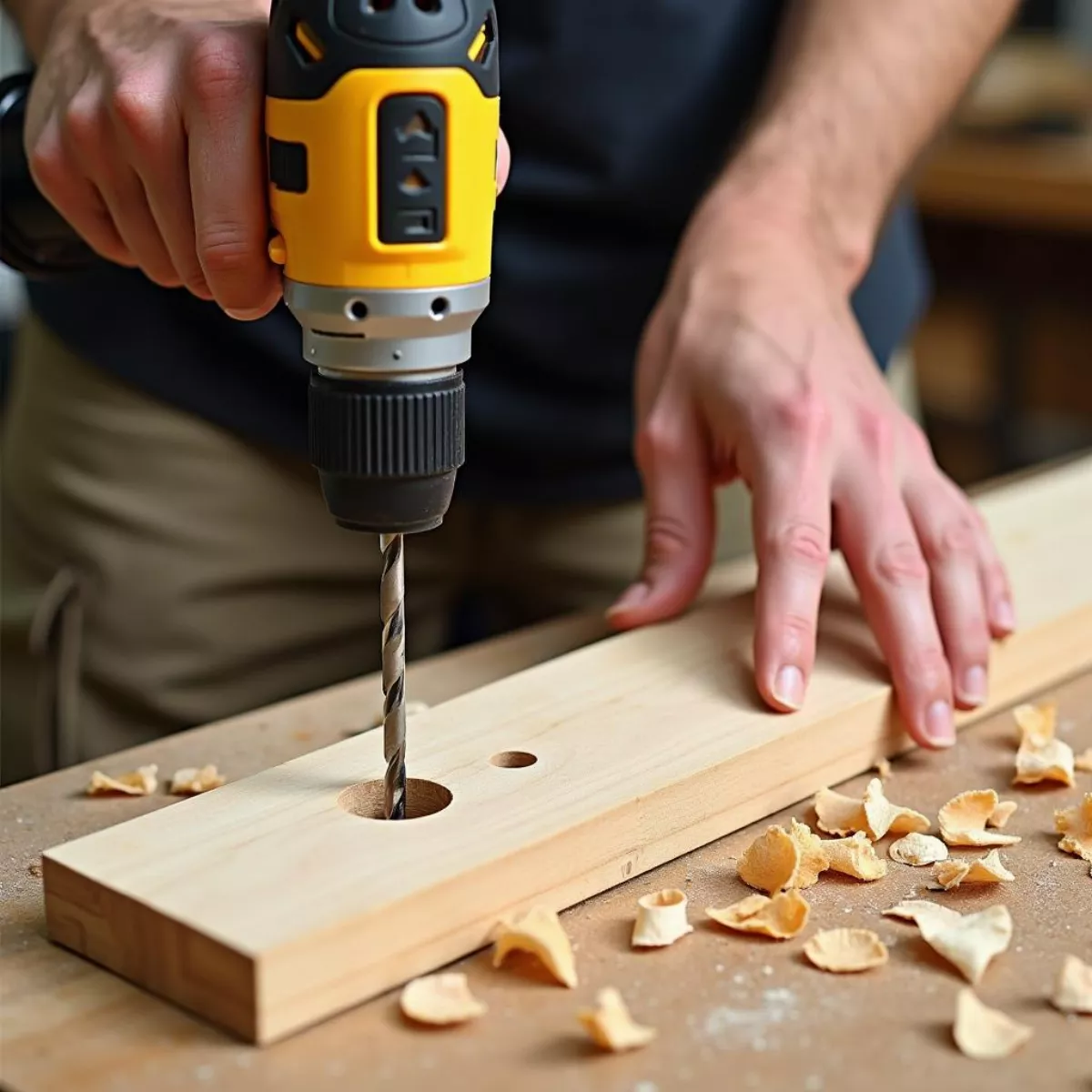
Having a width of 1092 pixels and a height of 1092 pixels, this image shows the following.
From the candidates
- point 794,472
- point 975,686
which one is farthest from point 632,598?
point 975,686

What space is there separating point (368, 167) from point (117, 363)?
821 millimetres

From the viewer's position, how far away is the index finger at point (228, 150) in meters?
0.90

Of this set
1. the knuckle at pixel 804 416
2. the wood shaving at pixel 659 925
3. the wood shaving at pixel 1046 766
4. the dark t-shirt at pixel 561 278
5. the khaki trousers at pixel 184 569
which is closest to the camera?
the wood shaving at pixel 659 925

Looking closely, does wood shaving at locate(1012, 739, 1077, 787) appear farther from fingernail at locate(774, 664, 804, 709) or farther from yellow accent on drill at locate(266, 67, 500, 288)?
yellow accent on drill at locate(266, 67, 500, 288)

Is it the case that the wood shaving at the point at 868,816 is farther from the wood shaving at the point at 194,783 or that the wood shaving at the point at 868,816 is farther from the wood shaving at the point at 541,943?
the wood shaving at the point at 194,783

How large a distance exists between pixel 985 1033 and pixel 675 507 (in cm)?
58

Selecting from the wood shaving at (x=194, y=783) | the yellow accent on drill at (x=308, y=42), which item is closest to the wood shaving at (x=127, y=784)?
the wood shaving at (x=194, y=783)

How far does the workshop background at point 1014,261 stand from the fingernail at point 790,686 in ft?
7.65

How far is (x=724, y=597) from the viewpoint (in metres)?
1.30

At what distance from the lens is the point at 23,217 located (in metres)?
1.20

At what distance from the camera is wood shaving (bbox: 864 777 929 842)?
1.02 meters

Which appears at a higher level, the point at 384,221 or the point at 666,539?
the point at 384,221

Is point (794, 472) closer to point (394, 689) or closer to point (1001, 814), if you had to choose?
point (1001, 814)

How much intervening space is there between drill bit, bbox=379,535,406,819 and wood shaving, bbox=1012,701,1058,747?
1.52 ft
